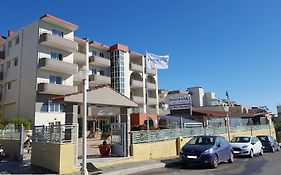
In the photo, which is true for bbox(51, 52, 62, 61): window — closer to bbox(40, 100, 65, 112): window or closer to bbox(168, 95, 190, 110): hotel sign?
bbox(40, 100, 65, 112): window

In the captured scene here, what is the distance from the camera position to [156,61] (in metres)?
34.8

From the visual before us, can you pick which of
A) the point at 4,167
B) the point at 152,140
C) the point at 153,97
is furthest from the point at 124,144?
the point at 153,97

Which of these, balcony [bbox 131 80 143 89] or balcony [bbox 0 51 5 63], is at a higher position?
balcony [bbox 0 51 5 63]

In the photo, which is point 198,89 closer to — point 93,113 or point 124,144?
point 93,113

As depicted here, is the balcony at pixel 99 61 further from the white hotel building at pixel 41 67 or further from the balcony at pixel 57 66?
the balcony at pixel 57 66

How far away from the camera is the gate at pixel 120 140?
1570cm

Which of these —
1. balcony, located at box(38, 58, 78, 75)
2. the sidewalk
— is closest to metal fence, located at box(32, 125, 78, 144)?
the sidewalk

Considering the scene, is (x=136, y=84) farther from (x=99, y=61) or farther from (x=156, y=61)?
(x=156, y=61)

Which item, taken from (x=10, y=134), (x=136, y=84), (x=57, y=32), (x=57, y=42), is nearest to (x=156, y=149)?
(x=10, y=134)

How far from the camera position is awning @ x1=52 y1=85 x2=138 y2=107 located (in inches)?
543

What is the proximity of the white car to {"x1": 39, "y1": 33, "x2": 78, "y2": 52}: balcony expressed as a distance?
23354 mm

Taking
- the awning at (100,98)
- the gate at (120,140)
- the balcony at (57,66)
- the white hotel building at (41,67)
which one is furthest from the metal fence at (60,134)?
the balcony at (57,66)

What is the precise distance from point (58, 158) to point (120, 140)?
447cm

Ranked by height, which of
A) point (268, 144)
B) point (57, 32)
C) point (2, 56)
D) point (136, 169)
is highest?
point (57, 32)
